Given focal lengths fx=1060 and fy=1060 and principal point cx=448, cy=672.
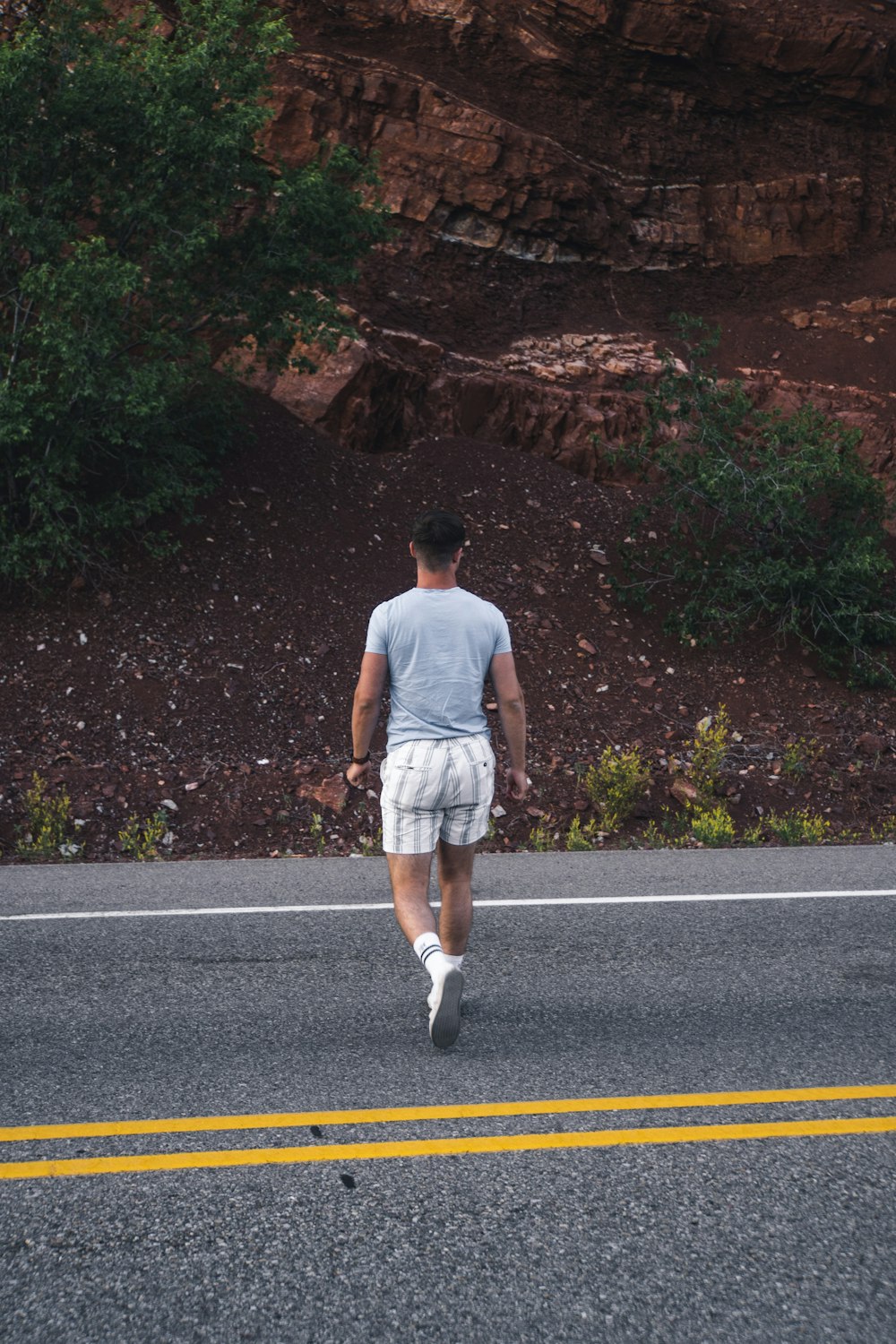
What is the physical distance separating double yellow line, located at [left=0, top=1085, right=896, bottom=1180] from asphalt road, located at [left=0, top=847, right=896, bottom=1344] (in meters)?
0.02

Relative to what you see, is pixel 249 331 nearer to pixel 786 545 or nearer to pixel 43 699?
pixel 43 699

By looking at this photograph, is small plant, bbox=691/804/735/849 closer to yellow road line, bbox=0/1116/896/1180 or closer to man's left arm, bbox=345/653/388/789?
man's left arm, bbox=345/653/388/789

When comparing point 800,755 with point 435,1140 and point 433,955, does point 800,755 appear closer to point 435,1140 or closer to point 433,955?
point 433,955

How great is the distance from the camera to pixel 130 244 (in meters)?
11.9

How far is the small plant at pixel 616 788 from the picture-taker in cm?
1021

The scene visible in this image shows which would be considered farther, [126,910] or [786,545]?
[786,545]

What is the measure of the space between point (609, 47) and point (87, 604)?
16.4 m

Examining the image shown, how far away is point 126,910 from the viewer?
6.76 meters

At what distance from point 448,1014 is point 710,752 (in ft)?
24.3

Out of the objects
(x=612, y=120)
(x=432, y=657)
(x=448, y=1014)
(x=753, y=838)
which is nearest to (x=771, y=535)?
(x=753, y=838)

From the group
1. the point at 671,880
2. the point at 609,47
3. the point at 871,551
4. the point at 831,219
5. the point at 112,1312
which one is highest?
the point at 609,47

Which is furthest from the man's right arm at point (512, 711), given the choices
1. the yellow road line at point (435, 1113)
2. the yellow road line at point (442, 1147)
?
the yellow road line at point (442, 1147)

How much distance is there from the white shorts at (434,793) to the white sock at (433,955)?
1.19ft

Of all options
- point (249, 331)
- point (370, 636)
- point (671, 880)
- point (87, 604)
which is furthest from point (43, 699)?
point (370, 636)
